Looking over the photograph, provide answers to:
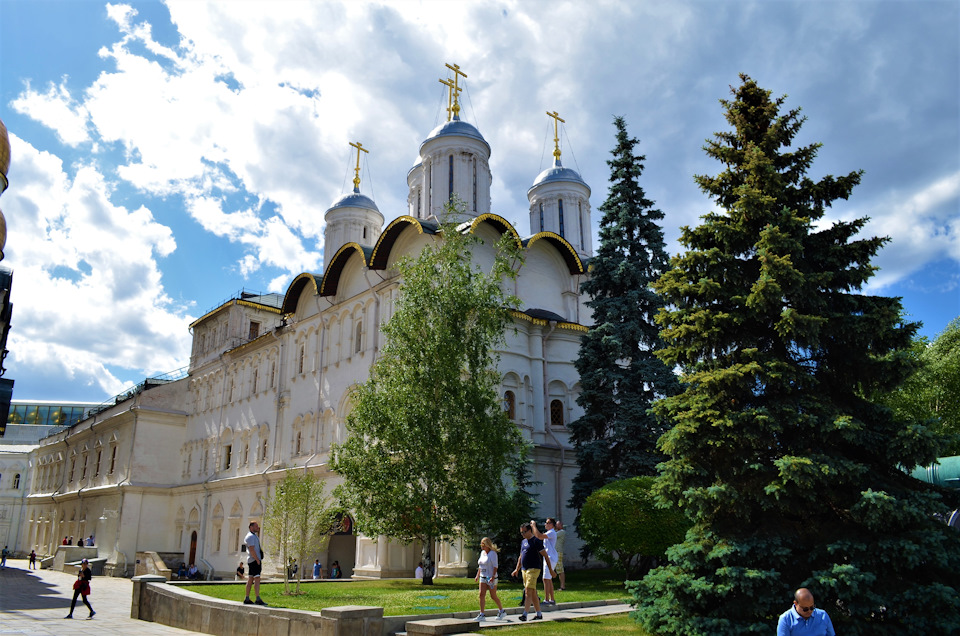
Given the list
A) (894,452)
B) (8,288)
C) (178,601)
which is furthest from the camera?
(8,288)

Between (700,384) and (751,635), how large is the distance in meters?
3.16

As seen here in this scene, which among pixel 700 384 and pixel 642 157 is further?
pixel 642 157

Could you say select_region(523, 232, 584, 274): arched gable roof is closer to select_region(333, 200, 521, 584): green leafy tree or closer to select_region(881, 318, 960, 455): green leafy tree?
select_region(333, 200, 521, 584): green leafy tree

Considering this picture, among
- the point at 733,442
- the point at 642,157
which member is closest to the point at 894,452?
the point at 733,442

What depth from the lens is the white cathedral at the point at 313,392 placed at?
80.5 ft

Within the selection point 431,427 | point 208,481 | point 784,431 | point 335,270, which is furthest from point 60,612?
point 208,481

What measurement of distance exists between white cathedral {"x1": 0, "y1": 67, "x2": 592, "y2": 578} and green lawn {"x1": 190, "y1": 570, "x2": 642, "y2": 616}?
218 centimetres

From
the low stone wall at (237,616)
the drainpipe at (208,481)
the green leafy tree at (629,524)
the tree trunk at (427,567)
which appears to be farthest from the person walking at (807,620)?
the drainpipe at (208,481)

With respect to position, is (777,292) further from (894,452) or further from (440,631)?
(440,631)

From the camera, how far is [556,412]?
2545cm

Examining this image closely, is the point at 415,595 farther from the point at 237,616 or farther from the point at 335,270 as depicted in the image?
the point at 335,270

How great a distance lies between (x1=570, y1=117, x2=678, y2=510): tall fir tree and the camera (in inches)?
769

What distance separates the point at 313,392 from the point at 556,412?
1003cm

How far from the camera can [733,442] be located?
9.05m
